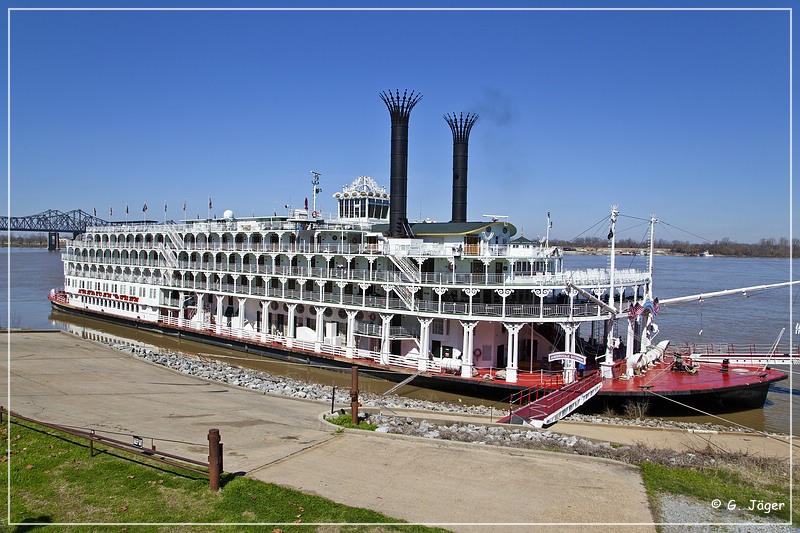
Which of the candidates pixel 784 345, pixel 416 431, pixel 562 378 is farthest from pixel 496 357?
pixel 784 345

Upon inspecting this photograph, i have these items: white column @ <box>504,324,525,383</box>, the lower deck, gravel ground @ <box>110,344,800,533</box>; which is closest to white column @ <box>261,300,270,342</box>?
gravel ground @ <box>110,344,800,533</box>

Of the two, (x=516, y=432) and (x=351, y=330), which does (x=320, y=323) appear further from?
(x=516, y=432)

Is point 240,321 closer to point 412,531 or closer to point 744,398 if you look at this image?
point 744,398

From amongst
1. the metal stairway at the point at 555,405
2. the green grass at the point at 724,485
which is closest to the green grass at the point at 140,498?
the green grass at the point at 724,485

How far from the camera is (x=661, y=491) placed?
13406 millimetres

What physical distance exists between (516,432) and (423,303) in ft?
38.6

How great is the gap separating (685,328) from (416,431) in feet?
139

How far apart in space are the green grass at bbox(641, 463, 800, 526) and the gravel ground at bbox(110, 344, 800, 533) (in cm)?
31

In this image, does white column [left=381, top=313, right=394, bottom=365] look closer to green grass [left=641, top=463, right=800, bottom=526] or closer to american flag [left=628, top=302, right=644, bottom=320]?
american flag [left=628, top=302, right=644, bottom=320]

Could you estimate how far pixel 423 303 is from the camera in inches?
1205

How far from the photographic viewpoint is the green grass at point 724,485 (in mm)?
13039

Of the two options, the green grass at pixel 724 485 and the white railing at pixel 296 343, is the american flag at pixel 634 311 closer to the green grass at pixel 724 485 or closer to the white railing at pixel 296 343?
the white railing at pixel 296 343

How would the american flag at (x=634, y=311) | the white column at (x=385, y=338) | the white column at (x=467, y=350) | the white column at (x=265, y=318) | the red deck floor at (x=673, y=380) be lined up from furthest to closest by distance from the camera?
1. the white column at (x=265, y=318)
2. the white column at (x=385, y=338)
3. the american flag at (x=634, y=311)
4. the white column at (x=467, y=350)
5. the red deck floor at (x=673, y=380)

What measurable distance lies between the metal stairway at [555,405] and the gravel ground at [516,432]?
900mm
